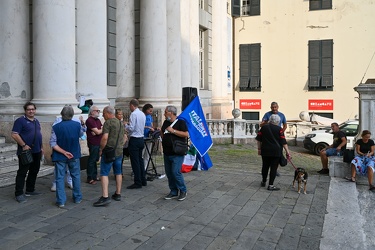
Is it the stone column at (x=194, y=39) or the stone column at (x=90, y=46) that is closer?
the stone column at (x=90, y=46)

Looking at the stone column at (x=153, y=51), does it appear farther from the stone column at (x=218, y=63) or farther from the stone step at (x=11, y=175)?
the stone column at (x=218, y=63)

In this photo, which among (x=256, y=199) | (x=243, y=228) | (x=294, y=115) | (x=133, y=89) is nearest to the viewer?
(x=243, y=228)

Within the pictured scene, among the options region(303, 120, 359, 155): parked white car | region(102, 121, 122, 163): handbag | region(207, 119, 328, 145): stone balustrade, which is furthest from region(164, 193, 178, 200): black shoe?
region(303, 120, 359, 155): parked white car

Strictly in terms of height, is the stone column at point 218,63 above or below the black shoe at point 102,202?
above

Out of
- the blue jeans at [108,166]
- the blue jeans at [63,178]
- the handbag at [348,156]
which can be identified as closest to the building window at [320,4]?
the handbag at [348,156]

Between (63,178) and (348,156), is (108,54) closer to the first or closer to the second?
(63,178)

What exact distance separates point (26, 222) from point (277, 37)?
23227 millimetres

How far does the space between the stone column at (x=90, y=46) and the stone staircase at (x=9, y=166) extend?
2.35m

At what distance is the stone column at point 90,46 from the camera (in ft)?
35.9

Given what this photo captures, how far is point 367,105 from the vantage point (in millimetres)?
9180

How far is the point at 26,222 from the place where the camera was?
5.80m

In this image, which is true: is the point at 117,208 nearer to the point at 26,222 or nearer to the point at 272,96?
the point at 26,222

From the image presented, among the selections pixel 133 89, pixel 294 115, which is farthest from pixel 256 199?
pixel 294 115

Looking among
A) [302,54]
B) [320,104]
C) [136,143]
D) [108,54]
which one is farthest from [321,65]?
[136,143]
